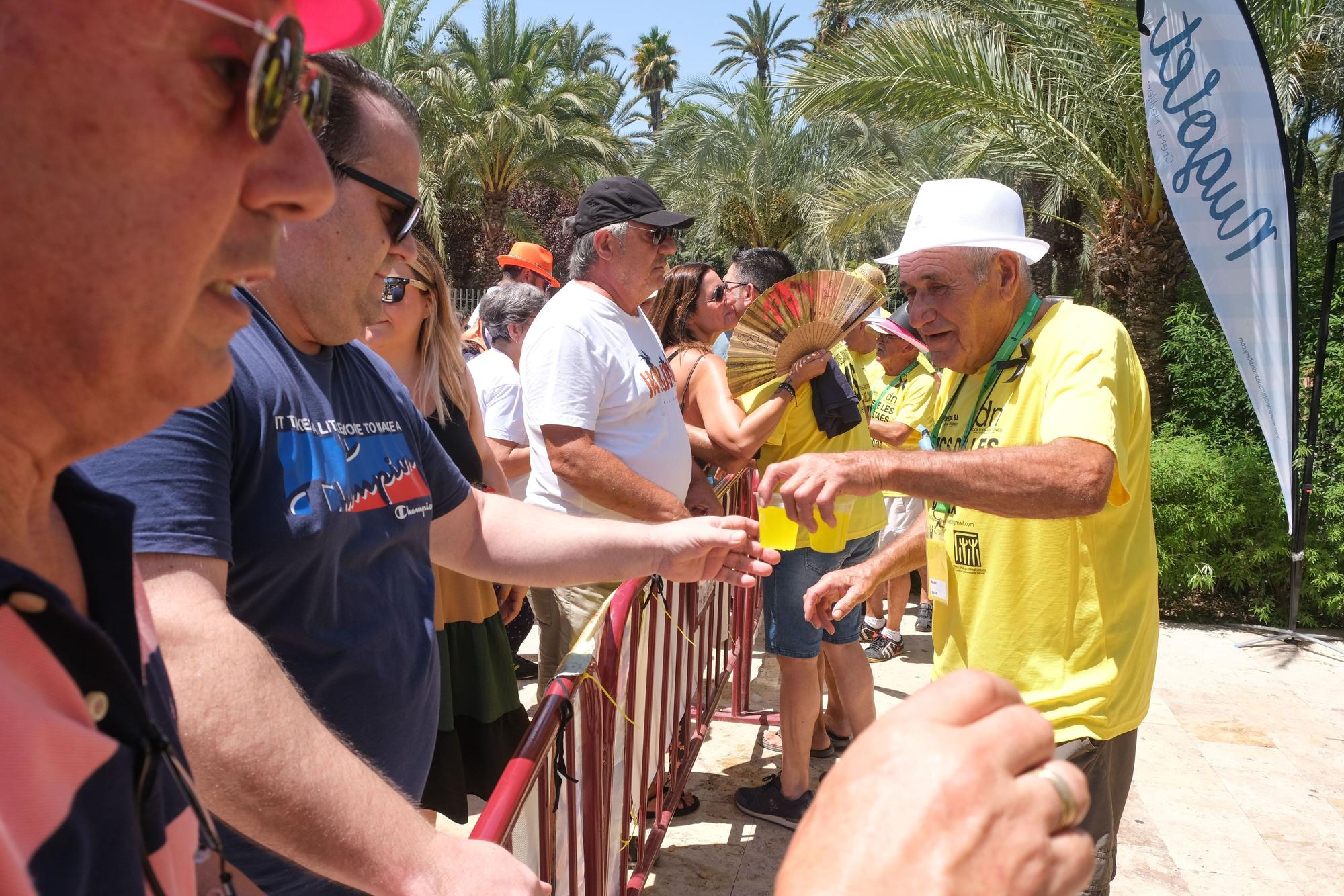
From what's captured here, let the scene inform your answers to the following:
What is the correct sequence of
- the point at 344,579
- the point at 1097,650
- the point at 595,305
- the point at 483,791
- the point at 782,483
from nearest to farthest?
the point at 344,579
the point at 1097,650
the point at 782,483
the point at 483,791
the point at 595,305

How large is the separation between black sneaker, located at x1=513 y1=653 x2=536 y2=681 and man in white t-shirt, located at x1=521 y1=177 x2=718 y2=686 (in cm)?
165

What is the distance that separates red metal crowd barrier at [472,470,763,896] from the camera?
2068 millimetres

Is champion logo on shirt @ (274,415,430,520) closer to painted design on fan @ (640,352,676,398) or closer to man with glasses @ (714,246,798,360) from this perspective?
painted design on fan @ (640,352,676,398)

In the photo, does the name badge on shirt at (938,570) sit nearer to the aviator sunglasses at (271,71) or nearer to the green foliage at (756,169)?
the aviator sunglasses at (271,71)

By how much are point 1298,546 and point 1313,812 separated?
265cm

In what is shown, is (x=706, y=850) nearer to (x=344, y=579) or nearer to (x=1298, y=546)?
(x=344, y=579)

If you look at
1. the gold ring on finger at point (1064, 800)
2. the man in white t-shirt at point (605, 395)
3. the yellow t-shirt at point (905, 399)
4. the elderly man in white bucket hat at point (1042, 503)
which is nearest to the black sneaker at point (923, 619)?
the yellow t-shirt at point (905, 399)

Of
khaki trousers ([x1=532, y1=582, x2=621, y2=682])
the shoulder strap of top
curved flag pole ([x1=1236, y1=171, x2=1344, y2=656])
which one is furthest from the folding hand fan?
curved flag pole ([x1=1236, y1=171, x2=1344, y2=656])

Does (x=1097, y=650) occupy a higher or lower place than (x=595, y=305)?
lower

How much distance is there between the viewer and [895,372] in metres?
6.67

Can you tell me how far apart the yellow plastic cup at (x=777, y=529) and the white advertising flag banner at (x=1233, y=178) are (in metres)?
4.22

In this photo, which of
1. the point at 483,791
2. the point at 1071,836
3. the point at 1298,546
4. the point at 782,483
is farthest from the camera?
the point at 1298,546

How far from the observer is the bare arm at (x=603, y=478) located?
11.6 feet

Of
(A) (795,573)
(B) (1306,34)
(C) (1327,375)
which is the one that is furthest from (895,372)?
(B) (1306,34)
